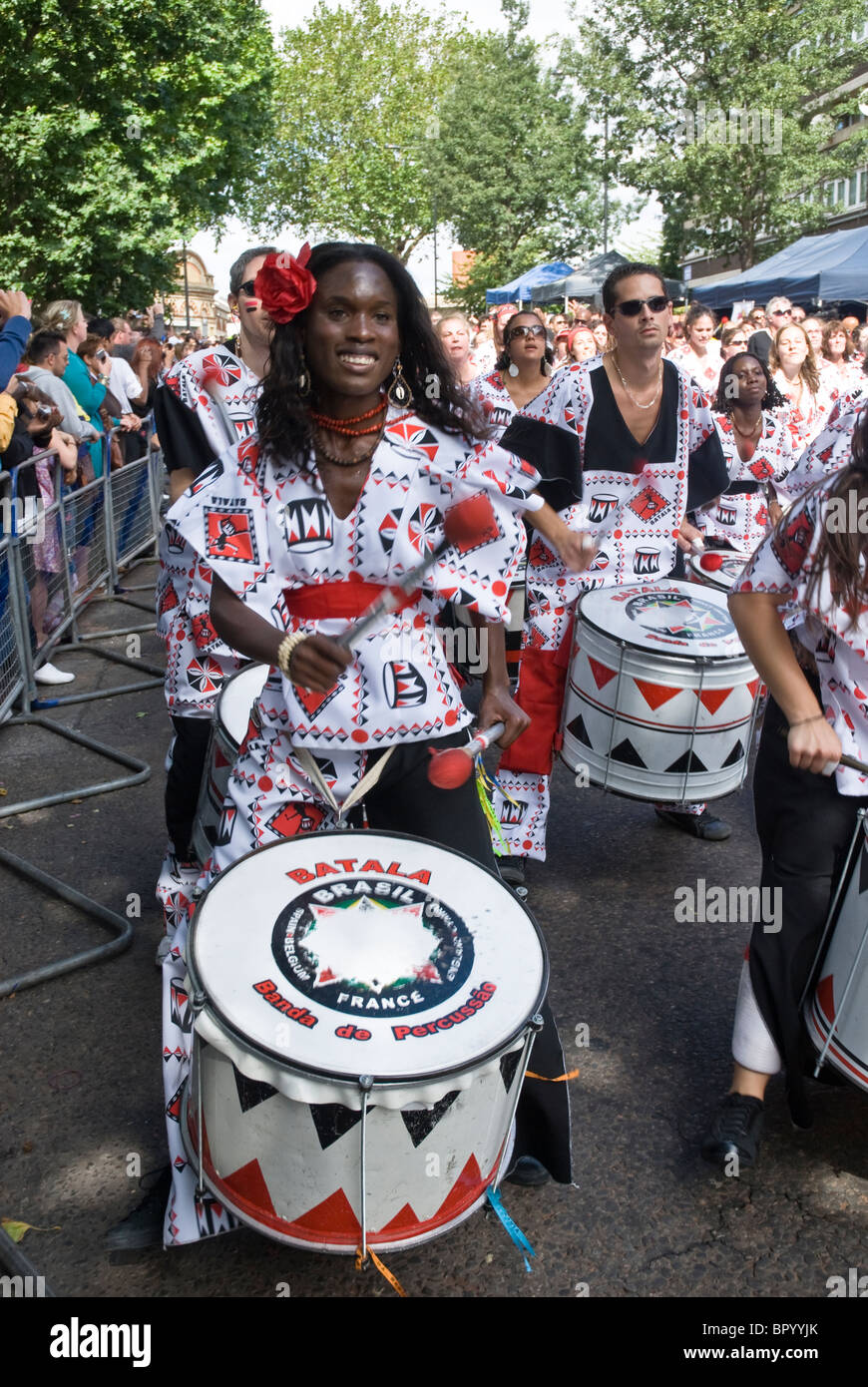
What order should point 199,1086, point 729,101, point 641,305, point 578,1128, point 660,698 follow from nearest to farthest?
point 199,1086
point 578,1128
point 660,698
point 641,305
point 729,101

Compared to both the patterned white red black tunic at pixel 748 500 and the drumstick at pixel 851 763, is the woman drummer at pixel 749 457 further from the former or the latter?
the drumstick at pixel 851 763

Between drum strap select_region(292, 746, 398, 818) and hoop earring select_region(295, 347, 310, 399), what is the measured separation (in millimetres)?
723

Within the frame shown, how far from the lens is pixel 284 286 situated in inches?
89.7

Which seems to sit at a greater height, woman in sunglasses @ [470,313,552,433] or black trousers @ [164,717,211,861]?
woman in sunglasses @ [470,313,552,433]

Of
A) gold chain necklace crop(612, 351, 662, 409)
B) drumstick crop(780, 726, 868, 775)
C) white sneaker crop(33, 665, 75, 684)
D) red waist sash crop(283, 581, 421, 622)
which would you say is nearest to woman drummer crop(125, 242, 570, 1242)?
red waist sash crop(283, 581, 421, 622)

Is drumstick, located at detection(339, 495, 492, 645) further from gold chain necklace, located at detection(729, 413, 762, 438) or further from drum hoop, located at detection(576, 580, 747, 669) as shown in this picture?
gold chain necklace, located at detection(729, 413, 762, 438)

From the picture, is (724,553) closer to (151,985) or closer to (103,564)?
(151,985)

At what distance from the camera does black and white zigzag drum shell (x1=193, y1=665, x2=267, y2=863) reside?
290 centimetres

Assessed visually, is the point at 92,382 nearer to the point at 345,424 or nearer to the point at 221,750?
the point at 221,750

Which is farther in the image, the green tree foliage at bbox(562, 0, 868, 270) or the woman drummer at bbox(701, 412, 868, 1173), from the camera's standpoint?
the green tree foliage at bbox(562, 0, 868, 270)

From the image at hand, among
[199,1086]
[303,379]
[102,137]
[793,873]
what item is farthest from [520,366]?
[102,137]

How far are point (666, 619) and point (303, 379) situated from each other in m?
1.91

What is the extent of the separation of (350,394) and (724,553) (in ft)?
12.1
